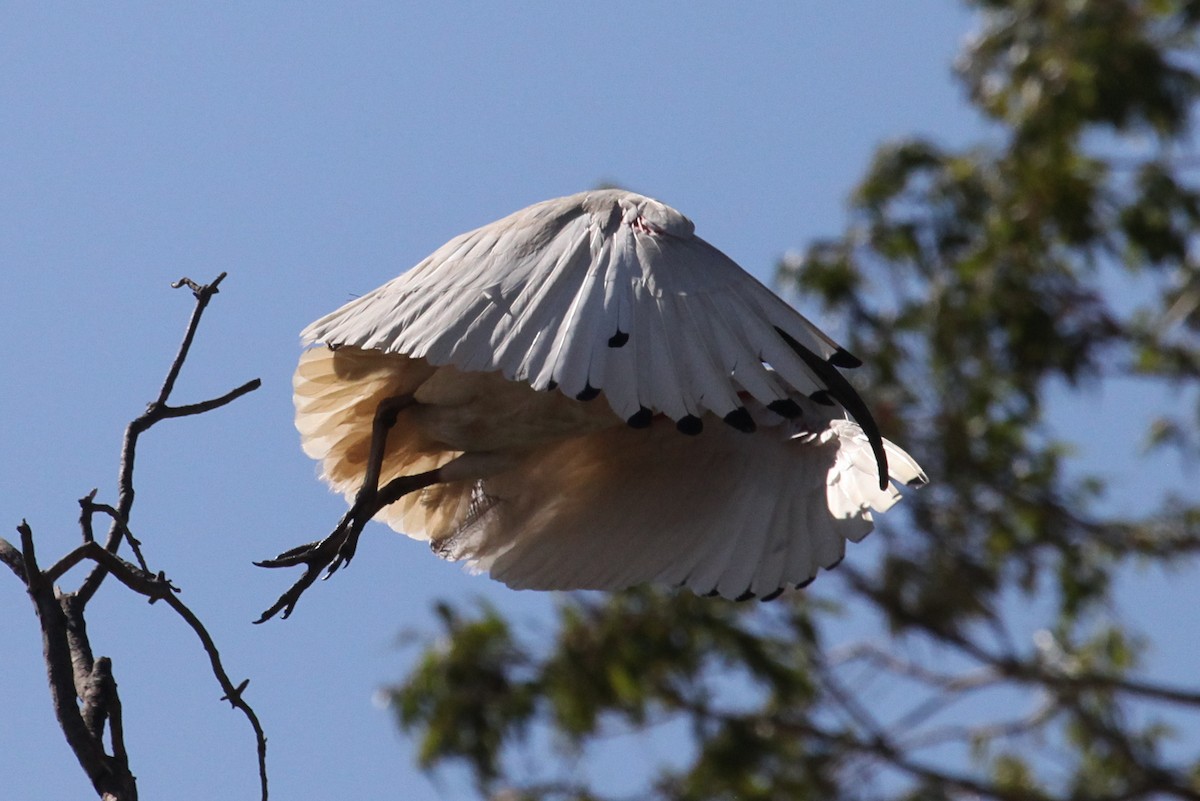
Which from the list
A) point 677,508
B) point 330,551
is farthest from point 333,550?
point 677,508

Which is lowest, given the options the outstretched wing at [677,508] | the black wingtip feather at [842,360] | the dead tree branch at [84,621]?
the dead tree branch at [84,621]

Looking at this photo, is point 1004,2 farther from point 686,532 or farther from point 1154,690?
point 686,532

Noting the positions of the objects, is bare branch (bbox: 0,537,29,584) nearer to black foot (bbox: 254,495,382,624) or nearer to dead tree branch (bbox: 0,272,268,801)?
dead tree branch (bbox: 0,272,268,801)

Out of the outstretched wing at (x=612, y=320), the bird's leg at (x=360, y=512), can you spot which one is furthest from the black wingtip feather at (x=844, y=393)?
the bird's leg at (x=360, y=512)

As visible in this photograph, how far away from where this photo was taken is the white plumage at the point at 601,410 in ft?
11.7

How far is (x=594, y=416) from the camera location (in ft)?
14.2

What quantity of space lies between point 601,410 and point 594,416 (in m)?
0.02

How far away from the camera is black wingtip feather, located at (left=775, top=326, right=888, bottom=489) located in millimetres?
3770

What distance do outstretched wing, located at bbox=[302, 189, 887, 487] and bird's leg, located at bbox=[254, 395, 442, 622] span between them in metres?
0.47

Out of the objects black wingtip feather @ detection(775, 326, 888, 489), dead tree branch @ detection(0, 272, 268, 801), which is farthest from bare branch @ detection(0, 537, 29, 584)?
black wingtip feather @ detection(775, 326, 888, 489)

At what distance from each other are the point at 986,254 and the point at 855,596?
2108 mm

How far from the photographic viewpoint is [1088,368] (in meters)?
10.4

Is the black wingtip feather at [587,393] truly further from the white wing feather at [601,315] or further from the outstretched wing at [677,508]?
the outstretched wing at [677,508]

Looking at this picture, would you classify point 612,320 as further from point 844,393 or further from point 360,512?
point 360,512
